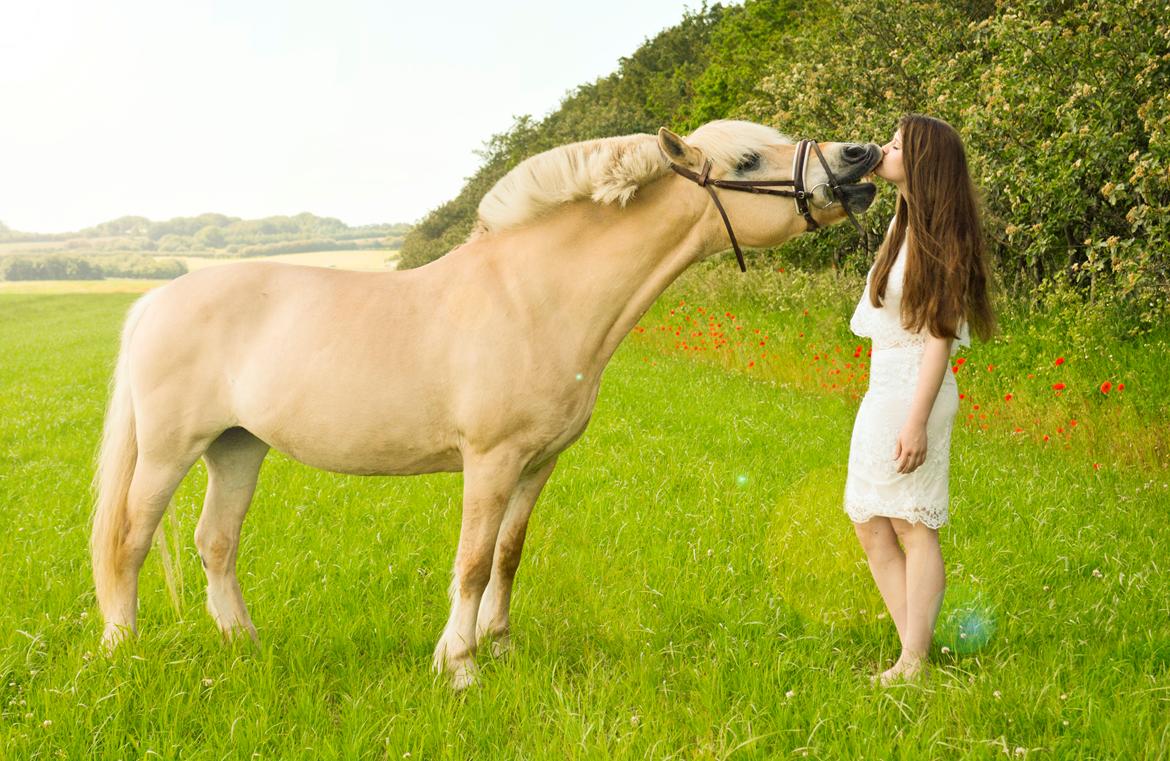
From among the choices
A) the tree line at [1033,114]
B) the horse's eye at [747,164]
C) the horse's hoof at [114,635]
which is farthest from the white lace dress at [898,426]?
the tree line at [1033,114]

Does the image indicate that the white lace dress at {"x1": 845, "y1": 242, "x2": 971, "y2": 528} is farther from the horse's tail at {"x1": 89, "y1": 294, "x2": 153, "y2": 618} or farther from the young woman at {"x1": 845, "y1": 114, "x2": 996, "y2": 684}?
the horse's tail at {"x1": 89, "y1": 294, "x2": 153, "y2": 618}

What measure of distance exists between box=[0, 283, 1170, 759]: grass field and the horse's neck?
4.98 feet

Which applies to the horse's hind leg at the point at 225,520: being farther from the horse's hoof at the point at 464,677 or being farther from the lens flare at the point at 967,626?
the lens flare at the point at 967,626

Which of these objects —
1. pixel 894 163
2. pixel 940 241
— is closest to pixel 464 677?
pixel 940 241

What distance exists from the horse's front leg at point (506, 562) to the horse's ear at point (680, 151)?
1.43 m

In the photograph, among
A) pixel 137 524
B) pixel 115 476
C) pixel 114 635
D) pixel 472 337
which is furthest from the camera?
pixel 115 476

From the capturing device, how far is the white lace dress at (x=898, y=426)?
129 inches

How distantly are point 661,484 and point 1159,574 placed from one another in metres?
3.30

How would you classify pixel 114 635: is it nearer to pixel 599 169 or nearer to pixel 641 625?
pixel 641 625

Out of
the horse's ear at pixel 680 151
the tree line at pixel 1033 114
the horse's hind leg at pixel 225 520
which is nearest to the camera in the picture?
the horse's ear at pixel 680 151

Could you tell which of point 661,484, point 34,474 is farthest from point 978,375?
point 34,474

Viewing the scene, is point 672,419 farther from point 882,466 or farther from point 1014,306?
point 882,466

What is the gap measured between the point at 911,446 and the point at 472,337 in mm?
1862

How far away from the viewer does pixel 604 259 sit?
325 centimetres
